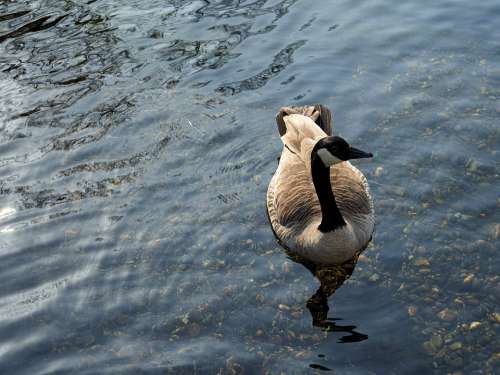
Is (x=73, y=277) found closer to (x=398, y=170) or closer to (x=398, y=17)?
(x=398, y=170)

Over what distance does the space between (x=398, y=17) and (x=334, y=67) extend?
8.01 feet

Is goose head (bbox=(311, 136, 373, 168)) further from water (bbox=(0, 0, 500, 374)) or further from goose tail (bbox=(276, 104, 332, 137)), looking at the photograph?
goose tail (bbox=(276, 104, 332, 137))

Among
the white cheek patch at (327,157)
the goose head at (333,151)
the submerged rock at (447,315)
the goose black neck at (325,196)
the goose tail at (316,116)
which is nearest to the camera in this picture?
the submerged rock at (447,315)

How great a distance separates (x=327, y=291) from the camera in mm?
8172

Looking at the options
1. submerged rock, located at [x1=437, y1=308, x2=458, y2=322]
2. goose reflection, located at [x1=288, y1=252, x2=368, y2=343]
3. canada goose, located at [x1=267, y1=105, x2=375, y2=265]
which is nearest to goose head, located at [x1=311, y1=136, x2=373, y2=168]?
canada goose, located at [x1=267, y1=105, x2=375, y2=265]

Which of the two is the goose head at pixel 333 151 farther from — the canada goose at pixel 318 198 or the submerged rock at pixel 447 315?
the submerged rock at pixel 447 315

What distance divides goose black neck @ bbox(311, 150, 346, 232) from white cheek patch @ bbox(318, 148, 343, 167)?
6cm

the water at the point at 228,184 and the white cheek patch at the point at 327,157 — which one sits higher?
the white cheek patch at the point at 327,157

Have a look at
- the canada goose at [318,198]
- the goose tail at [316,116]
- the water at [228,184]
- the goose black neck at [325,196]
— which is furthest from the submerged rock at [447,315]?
the goose tail at [316,116]

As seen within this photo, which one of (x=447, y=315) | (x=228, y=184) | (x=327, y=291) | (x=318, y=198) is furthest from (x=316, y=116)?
(x=447, y=315)

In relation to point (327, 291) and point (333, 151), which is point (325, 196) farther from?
point (327, 291)

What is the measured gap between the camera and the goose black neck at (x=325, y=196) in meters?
8.48

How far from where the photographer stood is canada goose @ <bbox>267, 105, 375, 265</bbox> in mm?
8492

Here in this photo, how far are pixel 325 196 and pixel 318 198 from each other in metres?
0.37
